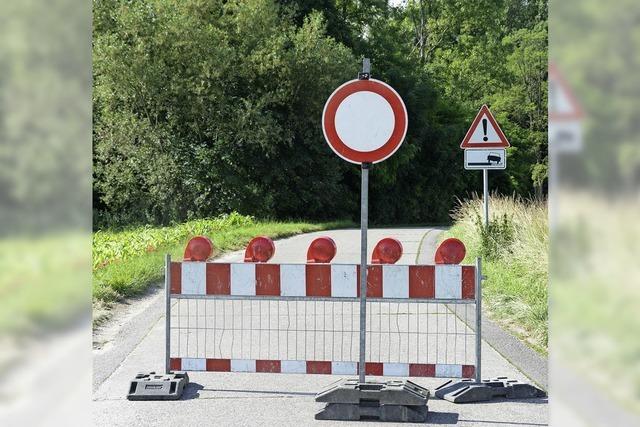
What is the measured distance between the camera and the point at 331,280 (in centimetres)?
605

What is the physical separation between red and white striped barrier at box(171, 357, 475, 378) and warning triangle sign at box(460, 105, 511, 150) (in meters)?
7.86

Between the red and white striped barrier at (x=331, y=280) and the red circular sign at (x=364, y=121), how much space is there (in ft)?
3.06

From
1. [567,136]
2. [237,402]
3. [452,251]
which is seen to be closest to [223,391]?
[237,402]

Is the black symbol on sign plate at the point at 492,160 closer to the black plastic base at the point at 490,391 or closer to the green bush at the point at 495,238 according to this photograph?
the green bush at the point at 495,238

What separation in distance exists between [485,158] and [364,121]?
27.4 ft

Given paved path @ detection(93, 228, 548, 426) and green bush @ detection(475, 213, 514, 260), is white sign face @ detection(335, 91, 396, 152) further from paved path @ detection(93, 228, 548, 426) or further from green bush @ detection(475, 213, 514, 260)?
green bush @ detection(475, 213, 514, 260)

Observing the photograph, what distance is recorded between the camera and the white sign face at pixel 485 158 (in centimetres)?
1345

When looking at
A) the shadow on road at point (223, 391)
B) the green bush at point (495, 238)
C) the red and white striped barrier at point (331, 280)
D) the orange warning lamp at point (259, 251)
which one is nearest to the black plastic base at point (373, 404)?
the shadow on road at point (223, 391)

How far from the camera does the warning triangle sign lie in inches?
523

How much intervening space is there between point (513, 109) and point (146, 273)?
37.5m

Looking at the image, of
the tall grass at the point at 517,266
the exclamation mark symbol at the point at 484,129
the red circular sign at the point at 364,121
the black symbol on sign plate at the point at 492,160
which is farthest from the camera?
the black symbol on sign plate at the point at 492,160

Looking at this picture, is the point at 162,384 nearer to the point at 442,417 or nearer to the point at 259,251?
the point at 259,251

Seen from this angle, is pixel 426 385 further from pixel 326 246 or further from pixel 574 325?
pixel 574 325

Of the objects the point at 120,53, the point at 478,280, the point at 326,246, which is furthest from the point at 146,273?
the point at 120,53
